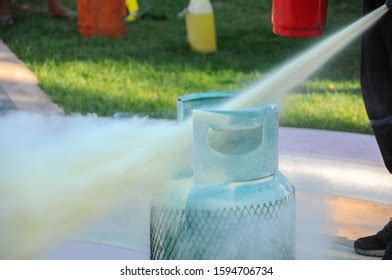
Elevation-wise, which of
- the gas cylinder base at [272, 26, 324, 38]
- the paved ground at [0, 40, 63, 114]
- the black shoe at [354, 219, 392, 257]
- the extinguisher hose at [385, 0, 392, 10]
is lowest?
the paved ground at [0, 40, 63, 114]

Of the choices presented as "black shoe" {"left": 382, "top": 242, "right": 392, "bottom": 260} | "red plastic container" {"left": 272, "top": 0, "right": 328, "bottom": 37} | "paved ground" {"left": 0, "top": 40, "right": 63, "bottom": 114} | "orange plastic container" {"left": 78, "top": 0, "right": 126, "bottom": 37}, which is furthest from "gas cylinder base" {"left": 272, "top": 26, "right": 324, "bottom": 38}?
"orange plastic container" {"left": 78, "top": 0, "right": 126, "bottom": 37}

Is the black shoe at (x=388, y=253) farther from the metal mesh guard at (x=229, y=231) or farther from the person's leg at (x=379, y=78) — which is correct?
the metal mesh guard at (x=229, y=231)

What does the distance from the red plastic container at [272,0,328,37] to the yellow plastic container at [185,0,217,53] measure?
419 centimetres

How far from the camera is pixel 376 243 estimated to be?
343cm

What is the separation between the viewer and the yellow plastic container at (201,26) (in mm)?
7406

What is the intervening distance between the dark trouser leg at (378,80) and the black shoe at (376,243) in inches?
11.1

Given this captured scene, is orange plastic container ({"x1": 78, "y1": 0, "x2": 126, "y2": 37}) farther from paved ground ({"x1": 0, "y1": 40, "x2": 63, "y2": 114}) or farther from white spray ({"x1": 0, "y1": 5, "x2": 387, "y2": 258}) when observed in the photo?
white spray ({"x1": 0, "y1": 5, "x2": 387, "y2": 258})

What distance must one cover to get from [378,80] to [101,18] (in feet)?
16.4

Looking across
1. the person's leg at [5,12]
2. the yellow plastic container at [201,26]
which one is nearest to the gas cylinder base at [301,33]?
the yellow plastic container at [201,26]

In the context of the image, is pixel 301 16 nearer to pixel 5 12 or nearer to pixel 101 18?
pixel 101 18

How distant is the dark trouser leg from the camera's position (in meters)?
3.17

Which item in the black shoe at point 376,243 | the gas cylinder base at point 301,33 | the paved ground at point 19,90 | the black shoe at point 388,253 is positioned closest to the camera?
the black shoe at point 388,253
